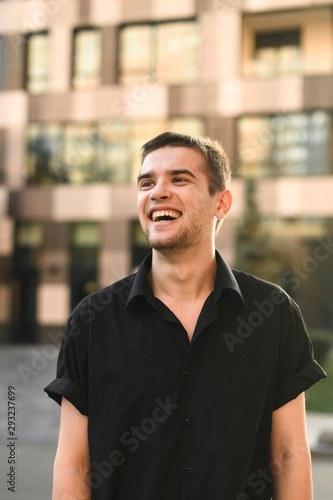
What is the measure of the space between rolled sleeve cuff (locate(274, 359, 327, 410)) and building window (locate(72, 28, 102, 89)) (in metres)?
21.3

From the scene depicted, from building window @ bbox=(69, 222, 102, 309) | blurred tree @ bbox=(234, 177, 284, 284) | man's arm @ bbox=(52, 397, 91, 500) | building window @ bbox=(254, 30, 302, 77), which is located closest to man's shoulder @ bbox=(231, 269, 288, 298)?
man's arm @ bbox=(52, 397, 91, 500)

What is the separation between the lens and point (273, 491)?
224 cm

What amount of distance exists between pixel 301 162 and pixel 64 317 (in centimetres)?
988

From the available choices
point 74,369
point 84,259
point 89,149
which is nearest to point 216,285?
point 74,369

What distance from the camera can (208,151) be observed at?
239 centimetres

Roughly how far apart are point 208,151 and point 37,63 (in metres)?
22.1

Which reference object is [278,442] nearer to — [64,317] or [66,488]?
[66,488]

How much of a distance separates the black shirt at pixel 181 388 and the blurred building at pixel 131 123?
57.4ft

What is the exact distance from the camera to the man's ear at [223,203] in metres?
2.49

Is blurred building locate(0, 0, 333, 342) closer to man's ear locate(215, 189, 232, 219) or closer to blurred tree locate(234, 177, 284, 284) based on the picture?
blurred tree locate(234, 177, 284, 284)

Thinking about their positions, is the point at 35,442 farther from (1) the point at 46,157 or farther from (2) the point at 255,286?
(1) the point at 46,157

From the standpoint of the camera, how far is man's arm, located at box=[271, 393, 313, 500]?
2.19 meters

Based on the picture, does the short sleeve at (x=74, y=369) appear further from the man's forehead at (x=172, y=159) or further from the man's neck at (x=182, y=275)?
the man's forehead at (x=172, y=159)

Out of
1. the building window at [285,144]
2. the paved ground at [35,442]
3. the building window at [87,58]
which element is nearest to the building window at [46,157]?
the building window at [87,58]
